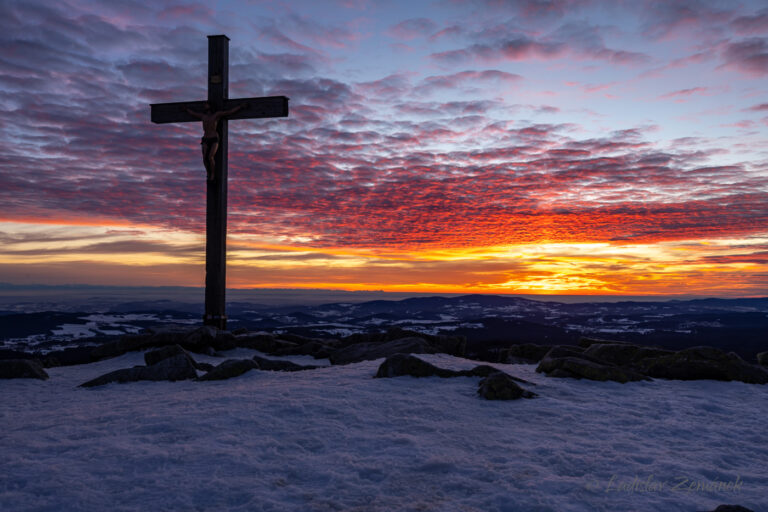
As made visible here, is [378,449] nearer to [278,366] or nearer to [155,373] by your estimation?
[278,366]

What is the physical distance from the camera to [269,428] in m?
5.58

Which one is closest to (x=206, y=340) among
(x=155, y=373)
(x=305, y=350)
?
(x=305, y=350)

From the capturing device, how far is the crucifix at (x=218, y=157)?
13.4 meters

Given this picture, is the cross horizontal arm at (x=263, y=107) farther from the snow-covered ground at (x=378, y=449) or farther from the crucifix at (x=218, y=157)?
the snow-covered ground at (x=378, y=449)

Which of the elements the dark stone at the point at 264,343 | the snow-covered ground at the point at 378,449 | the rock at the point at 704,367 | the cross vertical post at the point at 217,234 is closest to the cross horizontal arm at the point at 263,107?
the cross vertical post at the point at 217,234

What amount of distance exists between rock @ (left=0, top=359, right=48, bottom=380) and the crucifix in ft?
13.9

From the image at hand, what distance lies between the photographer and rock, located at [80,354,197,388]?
28.9 feet

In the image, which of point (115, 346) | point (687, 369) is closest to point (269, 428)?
point (687, 369)

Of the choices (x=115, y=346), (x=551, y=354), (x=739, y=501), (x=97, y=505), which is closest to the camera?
(x=97, y=505)

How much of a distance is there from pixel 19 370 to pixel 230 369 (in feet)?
14.0

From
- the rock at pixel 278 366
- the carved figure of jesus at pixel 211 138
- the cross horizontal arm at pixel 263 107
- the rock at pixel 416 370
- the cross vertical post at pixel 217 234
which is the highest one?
the cross horizontal arm at pixel 263 107

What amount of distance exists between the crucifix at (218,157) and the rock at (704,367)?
33.3 ft

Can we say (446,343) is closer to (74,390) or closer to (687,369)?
(687,369)

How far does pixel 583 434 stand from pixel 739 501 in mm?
1692
